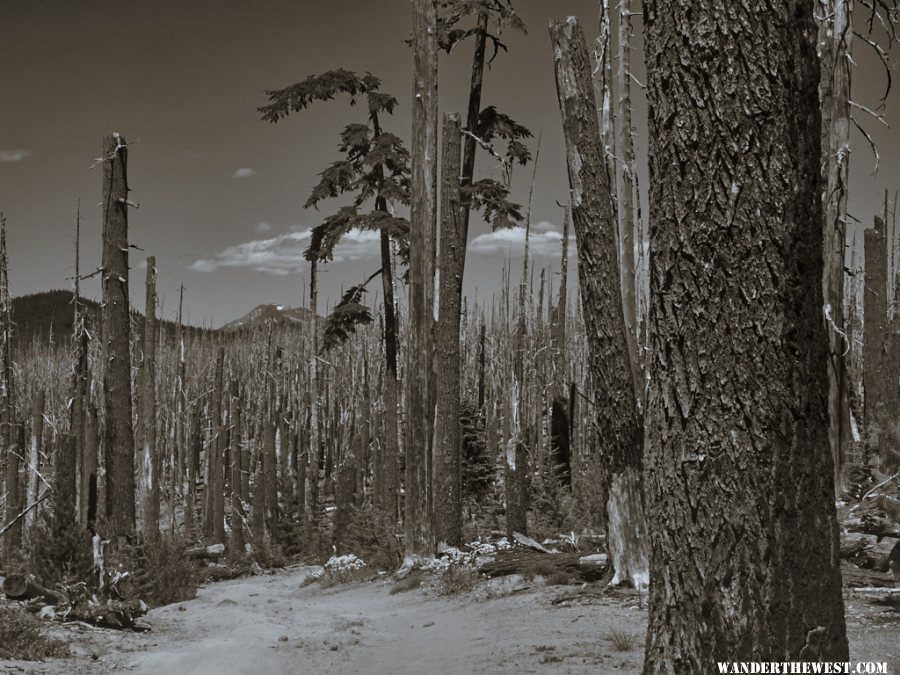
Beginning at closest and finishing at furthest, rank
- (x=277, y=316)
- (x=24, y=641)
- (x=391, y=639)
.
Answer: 1. (x=24, y=641)
2. (x=391, y=639)
3. (x=277, y=316)

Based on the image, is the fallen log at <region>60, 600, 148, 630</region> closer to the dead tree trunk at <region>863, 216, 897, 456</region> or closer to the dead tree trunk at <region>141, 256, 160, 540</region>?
the dead tree trunk at <region>141, 256, 160, 540</region>

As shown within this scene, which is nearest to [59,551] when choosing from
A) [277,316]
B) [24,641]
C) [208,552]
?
[24,641]

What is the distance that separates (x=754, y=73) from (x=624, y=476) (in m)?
→ 4.50

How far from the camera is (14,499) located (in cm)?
2184

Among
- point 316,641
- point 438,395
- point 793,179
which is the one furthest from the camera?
point 438,395

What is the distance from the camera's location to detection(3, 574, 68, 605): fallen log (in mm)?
7910

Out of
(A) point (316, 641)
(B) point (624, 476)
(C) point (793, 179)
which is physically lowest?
(A) point (316, 641)

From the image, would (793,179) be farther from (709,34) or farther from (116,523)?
(116,523)

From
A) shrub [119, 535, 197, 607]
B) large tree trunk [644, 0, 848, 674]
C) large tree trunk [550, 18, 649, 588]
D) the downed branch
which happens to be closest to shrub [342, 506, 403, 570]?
shrub [119, 535, 197, 607]

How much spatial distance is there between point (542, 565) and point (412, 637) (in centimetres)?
184

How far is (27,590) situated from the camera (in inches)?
316

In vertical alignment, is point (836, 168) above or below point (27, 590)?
above

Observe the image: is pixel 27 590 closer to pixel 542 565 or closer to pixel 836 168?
pixel 542 565

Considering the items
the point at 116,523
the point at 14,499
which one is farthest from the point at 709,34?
the point at 14,499
